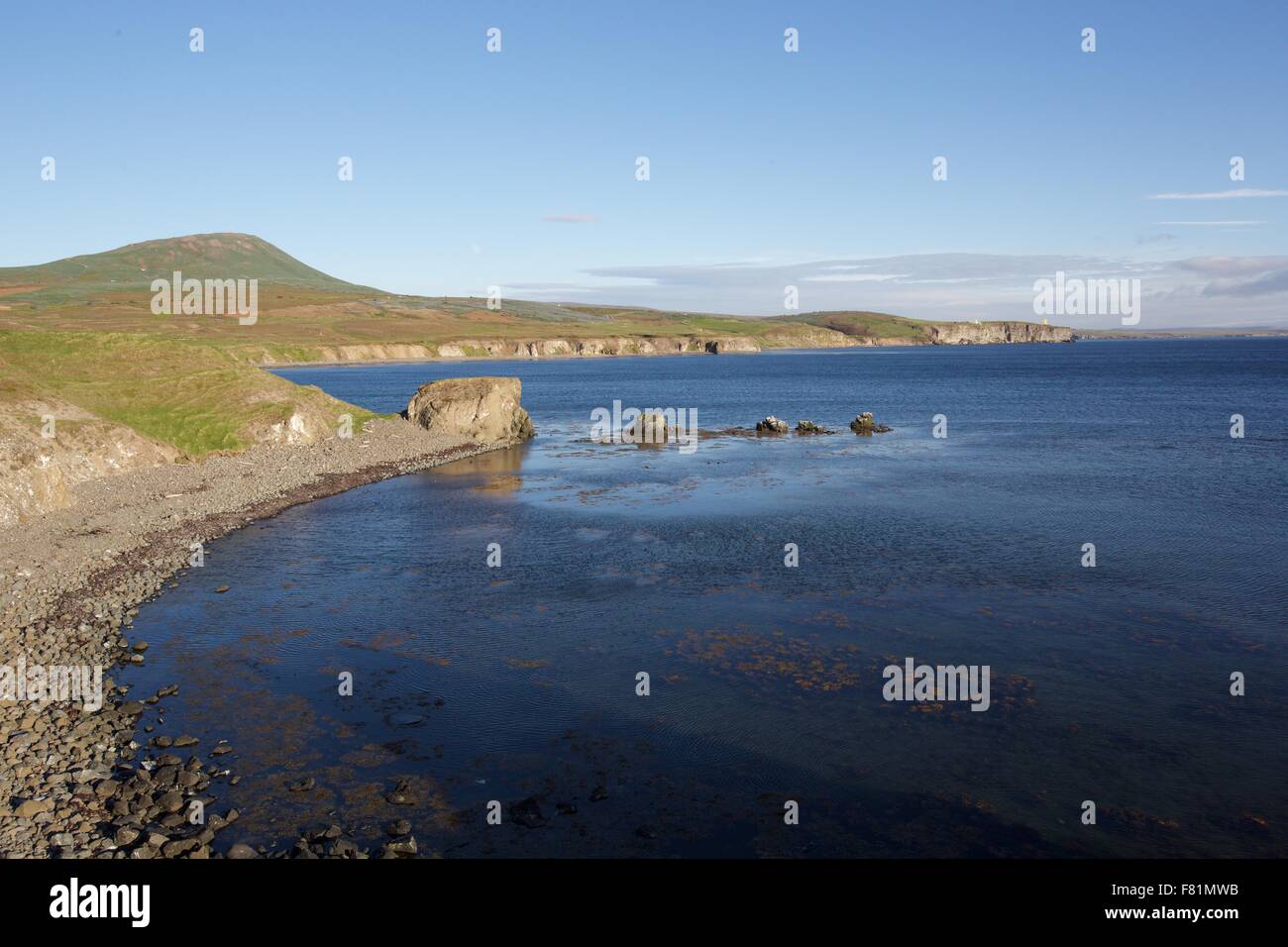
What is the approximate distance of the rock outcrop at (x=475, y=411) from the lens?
8244 centimetres

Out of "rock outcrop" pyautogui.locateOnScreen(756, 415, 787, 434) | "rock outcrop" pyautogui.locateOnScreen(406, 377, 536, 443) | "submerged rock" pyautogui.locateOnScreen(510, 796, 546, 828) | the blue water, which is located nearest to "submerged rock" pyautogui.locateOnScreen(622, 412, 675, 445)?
"rock outcrop" pyautogui.locateOnScreen(756, 415, 787, 434)

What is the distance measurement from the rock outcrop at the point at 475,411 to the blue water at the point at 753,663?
83.7 feet

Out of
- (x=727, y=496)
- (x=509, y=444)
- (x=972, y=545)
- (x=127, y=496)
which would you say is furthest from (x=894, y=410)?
(x=127, y=496)

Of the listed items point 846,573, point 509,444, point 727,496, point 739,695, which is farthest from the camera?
point 509,444

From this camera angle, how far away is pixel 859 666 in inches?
1016

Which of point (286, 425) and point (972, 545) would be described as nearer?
point (972, 545)

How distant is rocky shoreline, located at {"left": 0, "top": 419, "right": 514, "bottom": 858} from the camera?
16781mm

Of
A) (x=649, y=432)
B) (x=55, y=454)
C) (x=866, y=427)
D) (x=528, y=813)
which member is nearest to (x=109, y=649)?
(x=528, y=813)

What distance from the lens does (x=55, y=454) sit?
48625 mm

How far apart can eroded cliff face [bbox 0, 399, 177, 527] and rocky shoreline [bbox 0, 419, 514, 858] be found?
1124 millimetres

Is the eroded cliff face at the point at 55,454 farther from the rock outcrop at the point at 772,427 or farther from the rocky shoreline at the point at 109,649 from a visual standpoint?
the rock outcrop at the point at 772,427

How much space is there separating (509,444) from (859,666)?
5952cm

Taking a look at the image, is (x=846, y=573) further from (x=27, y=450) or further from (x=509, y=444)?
(x=509, y=444)

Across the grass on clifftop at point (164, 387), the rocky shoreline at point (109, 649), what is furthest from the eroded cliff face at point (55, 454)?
the grass on clifftop at point (164, 387)
